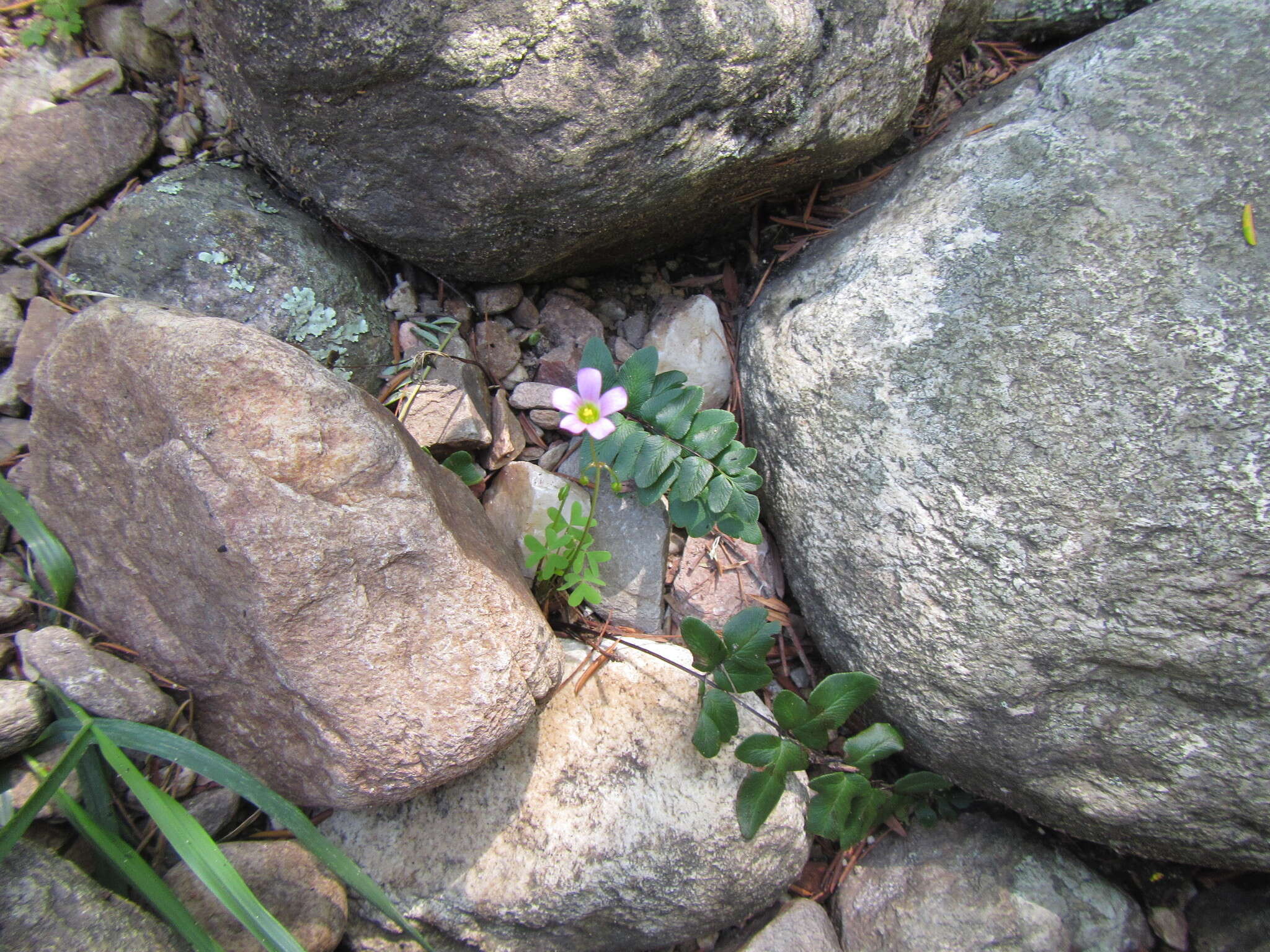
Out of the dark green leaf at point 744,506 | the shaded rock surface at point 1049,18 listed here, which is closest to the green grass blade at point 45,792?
the dark green leaf at point 744,506

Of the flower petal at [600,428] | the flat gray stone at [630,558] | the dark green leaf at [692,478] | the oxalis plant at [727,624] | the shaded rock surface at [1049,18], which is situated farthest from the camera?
the shaded rock surface at [1049,18]

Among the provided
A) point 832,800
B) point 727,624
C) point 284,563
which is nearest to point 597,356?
point 727,624

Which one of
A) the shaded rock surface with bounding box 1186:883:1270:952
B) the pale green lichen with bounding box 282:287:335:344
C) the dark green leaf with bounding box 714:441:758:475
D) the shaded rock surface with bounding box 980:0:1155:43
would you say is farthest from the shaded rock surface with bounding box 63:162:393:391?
the shaded rock surface with bounding box 1186:883:1270:952

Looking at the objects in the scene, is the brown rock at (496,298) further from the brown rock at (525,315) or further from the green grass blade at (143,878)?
the green grass blade at (143,878)

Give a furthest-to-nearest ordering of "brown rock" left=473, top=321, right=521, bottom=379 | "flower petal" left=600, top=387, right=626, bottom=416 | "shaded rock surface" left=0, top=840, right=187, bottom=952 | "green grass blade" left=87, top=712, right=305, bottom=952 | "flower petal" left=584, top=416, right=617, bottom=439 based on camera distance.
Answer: "brown rock" left=473, top=321, right=521, bottom=379 < "flower petal" left=600, top=387, right=626, bottom=416 < "flower petal" left=584, top=416, right=617, bottom=439 < "green grass blade" left=87, top=712, right=305, bottom=952 < "shaded rock surface" left=0, top=840, right=187, bottom=952

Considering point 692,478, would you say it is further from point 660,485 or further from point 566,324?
point 566,324

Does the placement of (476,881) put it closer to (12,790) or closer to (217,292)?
(12,790)

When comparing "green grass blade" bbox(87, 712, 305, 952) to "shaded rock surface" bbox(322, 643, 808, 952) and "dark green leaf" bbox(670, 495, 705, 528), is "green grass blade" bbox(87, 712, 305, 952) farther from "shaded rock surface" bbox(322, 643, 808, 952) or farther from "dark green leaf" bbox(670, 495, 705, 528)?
"dark green leaf" bbox(670, 495, 705, 528)

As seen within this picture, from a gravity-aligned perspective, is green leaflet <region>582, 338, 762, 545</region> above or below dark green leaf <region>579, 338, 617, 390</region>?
below
